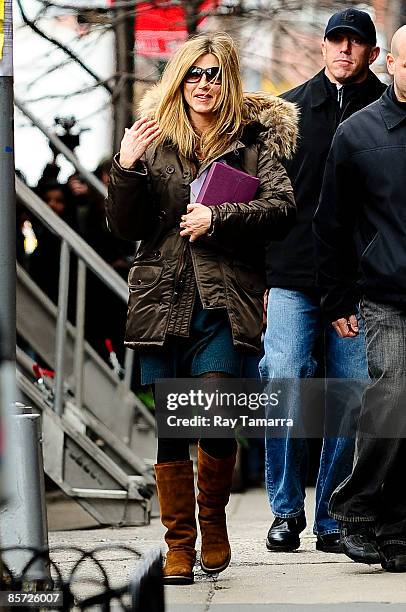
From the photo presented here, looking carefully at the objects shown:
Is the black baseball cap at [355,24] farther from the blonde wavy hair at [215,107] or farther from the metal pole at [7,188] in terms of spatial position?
the metal pole at [7,188]

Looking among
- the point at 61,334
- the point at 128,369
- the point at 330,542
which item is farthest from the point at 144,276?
the point at 128,369

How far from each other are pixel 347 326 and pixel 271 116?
2.80 ft

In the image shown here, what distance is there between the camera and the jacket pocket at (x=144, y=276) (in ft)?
17.4

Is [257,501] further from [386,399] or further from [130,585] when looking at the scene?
[130,585]

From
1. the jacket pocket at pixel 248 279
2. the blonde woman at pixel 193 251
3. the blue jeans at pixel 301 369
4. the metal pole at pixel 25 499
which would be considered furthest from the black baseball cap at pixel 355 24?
the metal pole at pixel 25 499

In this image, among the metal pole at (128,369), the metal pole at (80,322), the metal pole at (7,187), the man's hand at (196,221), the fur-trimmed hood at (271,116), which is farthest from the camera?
the metal pole at (128,369)

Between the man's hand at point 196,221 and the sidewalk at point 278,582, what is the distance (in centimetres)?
119

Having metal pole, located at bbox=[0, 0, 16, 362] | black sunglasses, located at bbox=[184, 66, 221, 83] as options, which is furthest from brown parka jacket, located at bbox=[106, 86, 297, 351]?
metal pole, located at bbox=[0, 0, 16, 362]

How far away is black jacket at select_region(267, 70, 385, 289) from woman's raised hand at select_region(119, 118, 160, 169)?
43.9 inches

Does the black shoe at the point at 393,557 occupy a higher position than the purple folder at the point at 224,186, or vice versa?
the purple folder at the point at 224,186

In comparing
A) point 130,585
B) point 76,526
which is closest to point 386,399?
point 130,585

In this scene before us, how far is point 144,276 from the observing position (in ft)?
17.5

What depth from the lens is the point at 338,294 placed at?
18.8 feet

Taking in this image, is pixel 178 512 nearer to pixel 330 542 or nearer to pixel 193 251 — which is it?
pixel 193 251
